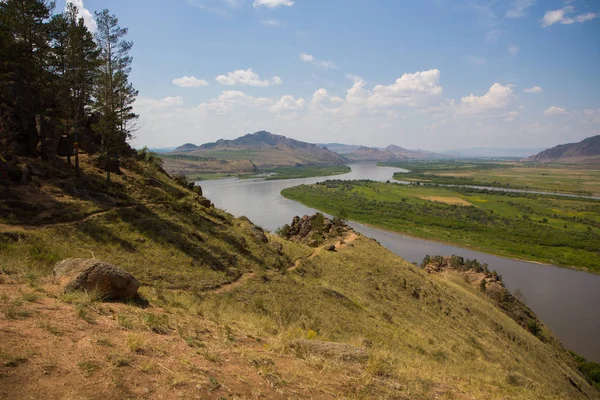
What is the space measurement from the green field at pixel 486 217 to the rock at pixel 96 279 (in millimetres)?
78440

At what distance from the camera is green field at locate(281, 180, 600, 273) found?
2906 inches

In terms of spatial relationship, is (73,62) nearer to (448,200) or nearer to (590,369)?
(590,369)

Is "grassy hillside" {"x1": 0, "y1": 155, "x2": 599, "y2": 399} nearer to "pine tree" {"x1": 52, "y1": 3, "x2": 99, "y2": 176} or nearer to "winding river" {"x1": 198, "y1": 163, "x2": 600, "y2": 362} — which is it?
"pine tree" {"x1": 52, "y1": 3, "x2": 99, "y2": 176}

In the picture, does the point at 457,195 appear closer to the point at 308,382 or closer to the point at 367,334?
the point at 367,334

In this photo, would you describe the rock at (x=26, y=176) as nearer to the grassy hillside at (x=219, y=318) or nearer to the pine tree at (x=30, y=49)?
the grassy hillside at (x=219, y=318)

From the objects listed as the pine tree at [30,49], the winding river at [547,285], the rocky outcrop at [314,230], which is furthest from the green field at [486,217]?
the pine tree at [30,49]

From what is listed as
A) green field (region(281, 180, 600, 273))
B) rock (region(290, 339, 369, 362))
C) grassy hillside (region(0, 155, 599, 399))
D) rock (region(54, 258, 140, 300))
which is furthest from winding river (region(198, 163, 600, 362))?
rock (region(54, 258, 140, 300))

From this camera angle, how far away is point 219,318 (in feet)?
43.2

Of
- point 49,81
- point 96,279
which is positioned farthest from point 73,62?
point 96,279

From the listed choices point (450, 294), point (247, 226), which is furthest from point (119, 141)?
point (450, 294)

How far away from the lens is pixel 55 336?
7641 mm

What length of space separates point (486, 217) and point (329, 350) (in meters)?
107

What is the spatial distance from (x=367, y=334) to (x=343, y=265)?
1319cm

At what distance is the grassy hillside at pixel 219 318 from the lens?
7277 millimetres
